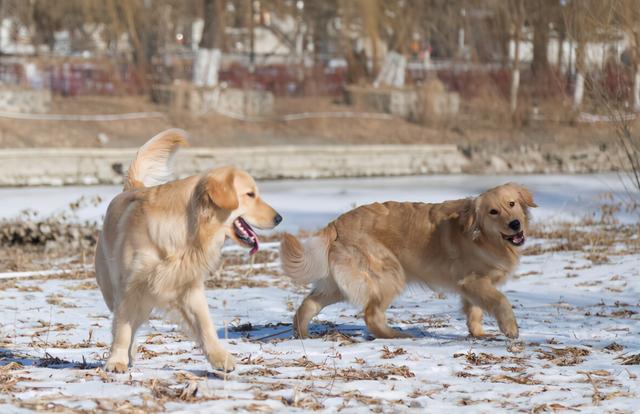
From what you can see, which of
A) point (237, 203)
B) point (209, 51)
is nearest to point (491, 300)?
point (237, 203)

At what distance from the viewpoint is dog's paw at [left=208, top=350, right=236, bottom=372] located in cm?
538

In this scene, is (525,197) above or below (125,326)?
above

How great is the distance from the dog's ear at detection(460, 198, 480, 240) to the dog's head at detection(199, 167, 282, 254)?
1699 millimetres

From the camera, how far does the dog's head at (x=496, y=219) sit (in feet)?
22.4

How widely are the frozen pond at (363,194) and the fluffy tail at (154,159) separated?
6.67 meters

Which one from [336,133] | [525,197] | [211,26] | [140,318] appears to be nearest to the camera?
[140,318]

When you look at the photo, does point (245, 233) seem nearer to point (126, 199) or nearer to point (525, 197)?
point (126, 199)

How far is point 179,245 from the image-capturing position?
5.48 metres

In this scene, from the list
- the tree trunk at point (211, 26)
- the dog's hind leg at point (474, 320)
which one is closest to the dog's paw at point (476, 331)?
the dog's hind leg at point (474, 320)

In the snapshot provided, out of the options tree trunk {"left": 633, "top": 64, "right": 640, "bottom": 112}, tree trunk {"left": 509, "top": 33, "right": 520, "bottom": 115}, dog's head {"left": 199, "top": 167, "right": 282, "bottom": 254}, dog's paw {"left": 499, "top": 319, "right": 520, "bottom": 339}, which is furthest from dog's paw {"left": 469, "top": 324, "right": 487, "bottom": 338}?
tree trunk {"left": 509, "top": 33, "right": 520, "bottom": 115}

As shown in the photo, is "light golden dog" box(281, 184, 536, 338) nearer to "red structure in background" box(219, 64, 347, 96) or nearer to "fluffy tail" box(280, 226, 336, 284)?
"fluffy tail" box(280, 226, 336, 284)

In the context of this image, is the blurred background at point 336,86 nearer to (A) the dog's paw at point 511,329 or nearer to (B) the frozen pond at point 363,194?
(B) the frozen pond at point 363,194

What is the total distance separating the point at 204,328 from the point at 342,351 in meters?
0.98

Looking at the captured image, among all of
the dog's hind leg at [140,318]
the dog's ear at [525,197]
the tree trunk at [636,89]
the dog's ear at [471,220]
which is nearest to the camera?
the dog's hind leg at [140,318]
